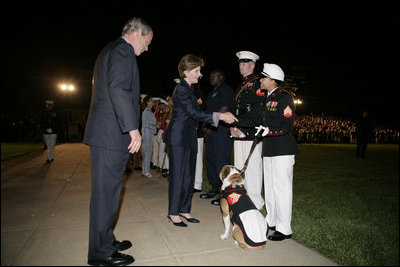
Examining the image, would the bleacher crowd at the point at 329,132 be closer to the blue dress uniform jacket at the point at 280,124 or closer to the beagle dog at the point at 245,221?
the blue dress uniform jacket at the point at 280,124

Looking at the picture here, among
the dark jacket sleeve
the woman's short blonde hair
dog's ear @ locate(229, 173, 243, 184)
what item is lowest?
dog's ear @ locate(229, 173, 243, 184)

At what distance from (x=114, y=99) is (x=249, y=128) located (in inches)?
95.9

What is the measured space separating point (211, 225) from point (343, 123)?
24.3 metres

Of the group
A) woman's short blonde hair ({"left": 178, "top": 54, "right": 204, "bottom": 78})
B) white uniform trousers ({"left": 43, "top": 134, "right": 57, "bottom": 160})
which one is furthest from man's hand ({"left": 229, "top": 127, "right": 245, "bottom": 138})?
white uniform trousers ({"left": 43, "top": 134, "right": 57, "bottom": 160})

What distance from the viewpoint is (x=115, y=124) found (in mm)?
2277

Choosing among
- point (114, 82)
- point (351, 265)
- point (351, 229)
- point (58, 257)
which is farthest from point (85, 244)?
point (351, 229)

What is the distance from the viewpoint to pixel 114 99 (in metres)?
2.16

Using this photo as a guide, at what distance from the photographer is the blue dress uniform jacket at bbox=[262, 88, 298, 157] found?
3.01 meters

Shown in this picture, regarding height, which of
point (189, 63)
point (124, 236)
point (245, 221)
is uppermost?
point (189, 63)

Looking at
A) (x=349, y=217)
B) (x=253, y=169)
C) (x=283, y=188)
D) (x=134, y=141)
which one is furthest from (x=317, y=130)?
(x=134, y=141)

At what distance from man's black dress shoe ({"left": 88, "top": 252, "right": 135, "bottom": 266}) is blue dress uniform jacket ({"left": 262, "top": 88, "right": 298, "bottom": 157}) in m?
1.96

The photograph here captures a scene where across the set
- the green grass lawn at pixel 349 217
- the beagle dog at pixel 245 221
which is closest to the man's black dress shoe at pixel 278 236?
the green grass lawn at pixel 349 217

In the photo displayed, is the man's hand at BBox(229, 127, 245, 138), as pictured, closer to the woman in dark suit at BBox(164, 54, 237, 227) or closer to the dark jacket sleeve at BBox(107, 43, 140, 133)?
the woman in dark suit at BBox(164, 54, 237, 227)

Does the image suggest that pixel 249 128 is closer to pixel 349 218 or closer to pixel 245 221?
pixel 245 221
